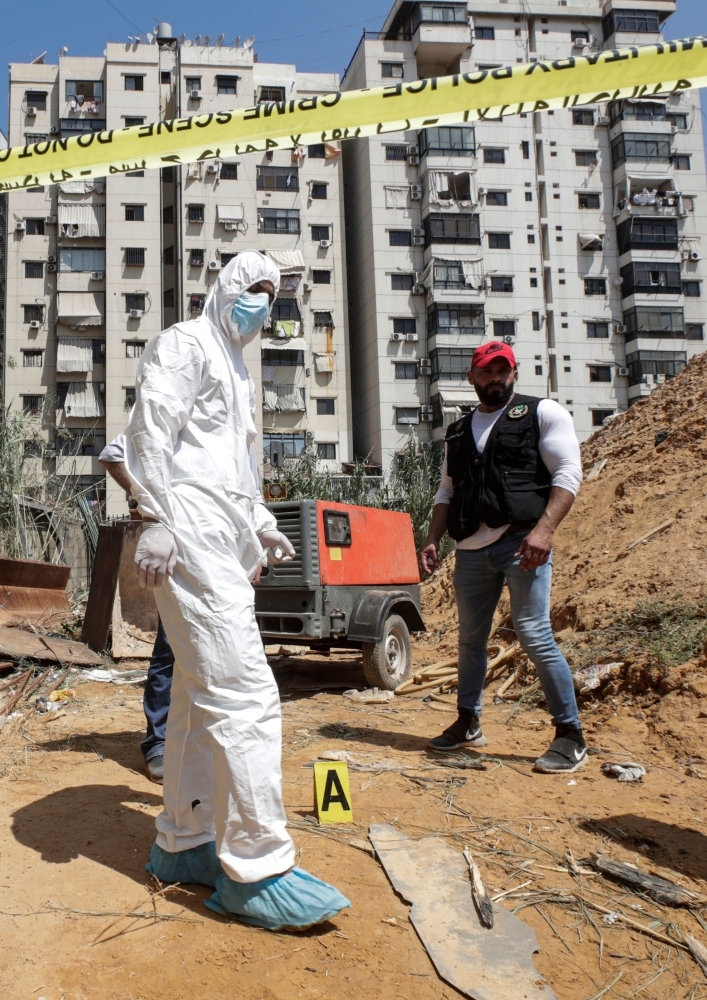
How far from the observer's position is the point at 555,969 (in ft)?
7.54

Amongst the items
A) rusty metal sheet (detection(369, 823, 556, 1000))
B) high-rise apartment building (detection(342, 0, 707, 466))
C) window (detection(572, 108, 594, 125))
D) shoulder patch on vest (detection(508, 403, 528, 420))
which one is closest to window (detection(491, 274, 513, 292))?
high-rise apartment building (detection(342, 0, 707, 466))

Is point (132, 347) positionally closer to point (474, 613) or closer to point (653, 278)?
point (653, 278)

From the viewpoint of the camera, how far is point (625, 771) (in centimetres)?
400

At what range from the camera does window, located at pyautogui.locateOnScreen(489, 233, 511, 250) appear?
4212 cm

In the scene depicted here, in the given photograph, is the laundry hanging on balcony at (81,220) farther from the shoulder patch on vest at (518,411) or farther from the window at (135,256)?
the shoulder patch on vest at (518,411)

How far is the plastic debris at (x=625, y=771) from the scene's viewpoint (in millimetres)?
3986

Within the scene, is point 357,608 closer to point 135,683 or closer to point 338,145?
point 135,683

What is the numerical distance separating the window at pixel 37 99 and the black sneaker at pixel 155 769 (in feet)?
152

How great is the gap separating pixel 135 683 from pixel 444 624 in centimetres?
436

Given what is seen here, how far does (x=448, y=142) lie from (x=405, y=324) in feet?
32.7

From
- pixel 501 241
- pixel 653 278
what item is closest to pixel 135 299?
pixel 501 241

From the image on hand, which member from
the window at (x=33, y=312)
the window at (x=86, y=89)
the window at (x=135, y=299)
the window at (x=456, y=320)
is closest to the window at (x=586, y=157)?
the window at (x=456, y=320)

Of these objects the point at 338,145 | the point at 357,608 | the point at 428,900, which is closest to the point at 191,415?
the point at 428,900

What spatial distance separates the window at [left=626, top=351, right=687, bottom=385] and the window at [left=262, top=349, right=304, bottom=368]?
57.6 feet
